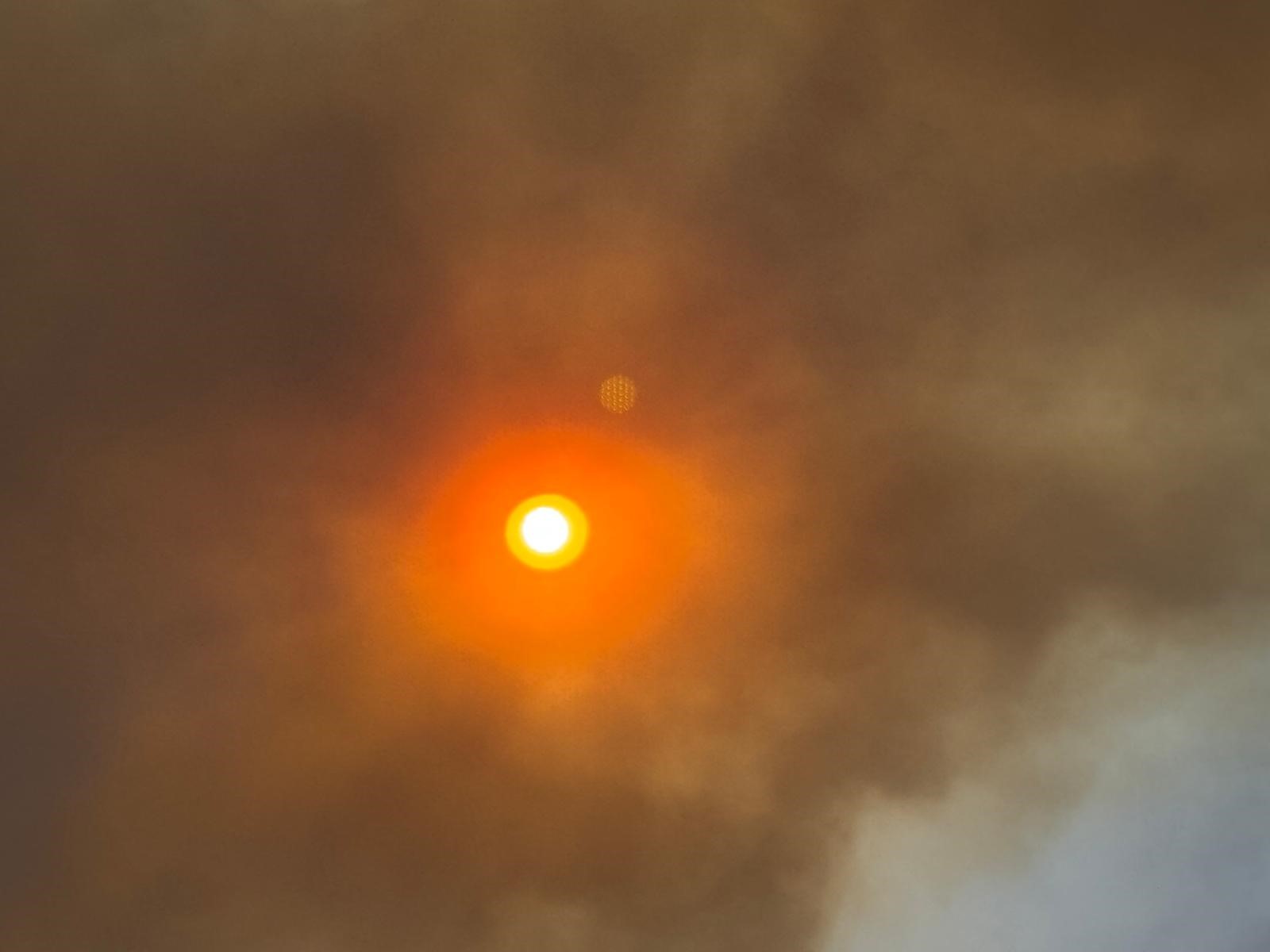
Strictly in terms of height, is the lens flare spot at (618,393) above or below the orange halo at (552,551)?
above

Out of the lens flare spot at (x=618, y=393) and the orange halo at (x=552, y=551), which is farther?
the orange halo at (x=552, y=551)

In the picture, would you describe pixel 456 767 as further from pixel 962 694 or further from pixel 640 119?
pixel 640 119

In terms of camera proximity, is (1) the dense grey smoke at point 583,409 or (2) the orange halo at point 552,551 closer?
(1) the dense grey smoke at point 583,409

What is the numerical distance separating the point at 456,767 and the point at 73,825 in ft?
7.41

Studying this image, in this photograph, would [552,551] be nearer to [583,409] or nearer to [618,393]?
[583,409]

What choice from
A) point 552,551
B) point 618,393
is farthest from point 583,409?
point 552,551

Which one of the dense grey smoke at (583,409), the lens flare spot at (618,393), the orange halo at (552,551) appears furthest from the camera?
the orange halo at (552,551)

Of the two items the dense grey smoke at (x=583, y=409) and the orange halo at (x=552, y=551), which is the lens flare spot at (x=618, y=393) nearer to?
the dense grey smoke at (x=583, y=409)

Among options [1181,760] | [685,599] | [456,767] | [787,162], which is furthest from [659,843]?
[787,162]

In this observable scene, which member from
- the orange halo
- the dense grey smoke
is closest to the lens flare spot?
the dense grey smoke

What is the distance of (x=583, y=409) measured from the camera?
18.9 feet

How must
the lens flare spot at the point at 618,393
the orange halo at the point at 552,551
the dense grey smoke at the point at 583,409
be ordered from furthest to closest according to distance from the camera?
the orange halo at the point at 552,551, the lens flare spot at the point at 618,393, the dense grey smoke at the point at 583,409

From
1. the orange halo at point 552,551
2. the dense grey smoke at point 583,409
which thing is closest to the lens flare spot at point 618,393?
the dense grey smoke at point 583,409

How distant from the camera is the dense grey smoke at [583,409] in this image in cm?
496
